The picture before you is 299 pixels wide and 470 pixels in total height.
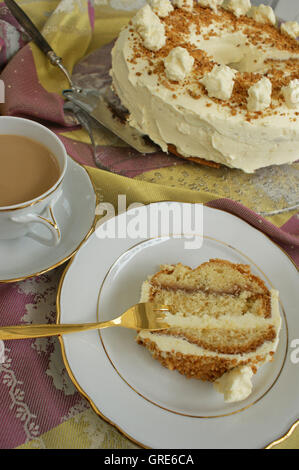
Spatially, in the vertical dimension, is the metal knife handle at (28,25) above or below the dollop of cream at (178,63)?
above

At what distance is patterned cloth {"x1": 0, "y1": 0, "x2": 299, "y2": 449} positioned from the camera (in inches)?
38.7

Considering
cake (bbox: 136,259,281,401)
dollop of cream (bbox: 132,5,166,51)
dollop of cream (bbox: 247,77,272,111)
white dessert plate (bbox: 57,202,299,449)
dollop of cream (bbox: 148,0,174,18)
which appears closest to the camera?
white dessert plate (bbox: 57,202,299,449)

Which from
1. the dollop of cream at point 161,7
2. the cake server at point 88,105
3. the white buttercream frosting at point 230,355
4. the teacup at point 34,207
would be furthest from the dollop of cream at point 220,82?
the white buttercream frosting at point 230,355

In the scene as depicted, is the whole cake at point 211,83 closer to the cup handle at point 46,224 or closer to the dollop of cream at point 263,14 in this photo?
the dollop of cream at point 263,14

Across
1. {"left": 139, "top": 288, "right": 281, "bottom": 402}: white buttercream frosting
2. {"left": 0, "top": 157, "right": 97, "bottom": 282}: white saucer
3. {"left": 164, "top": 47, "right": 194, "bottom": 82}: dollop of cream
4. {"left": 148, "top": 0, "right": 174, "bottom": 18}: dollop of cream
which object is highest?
{"left": 148, "top": 0, "right": 174, "bottom": 18}: dollop of cream

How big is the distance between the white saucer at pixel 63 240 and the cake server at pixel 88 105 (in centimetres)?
39

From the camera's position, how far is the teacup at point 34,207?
1.04 metres

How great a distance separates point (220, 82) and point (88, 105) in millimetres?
521

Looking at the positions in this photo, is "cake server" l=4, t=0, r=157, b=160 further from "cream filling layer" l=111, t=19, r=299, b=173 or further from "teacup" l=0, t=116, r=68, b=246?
"teacup" l=0, t=116, r=68, b=246

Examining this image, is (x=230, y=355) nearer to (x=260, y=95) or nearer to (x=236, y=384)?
(x=236, y=384)

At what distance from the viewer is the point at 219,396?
39.2 inches

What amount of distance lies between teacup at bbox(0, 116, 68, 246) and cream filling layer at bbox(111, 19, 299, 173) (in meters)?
0.48

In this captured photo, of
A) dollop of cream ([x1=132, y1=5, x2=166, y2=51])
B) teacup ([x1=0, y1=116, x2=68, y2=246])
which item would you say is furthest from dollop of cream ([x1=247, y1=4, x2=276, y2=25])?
teacup ([x1=0, y1=116, x2=68, y2=246])

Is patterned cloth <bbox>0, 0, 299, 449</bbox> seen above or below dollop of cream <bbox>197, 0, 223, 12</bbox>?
below
